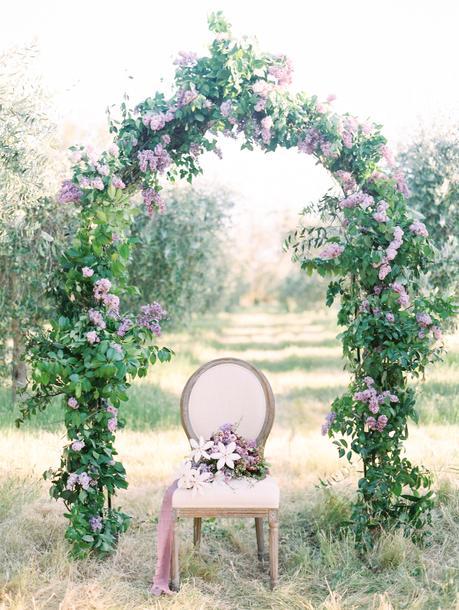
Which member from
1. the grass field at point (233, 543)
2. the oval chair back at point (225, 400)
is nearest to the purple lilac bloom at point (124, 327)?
the oval chair back at point (225, 400)

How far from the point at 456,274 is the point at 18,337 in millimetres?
4713

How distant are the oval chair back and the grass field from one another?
68 cm

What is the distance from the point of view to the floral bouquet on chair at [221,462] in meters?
4.26

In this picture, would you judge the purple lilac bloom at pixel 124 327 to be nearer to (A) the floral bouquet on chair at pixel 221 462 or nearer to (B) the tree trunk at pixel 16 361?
(A) the floral bouquet on chair at pixel 221 462

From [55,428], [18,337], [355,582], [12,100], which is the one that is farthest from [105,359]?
[18,337]

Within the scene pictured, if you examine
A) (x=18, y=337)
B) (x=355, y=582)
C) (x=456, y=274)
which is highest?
(x=456, y=274)

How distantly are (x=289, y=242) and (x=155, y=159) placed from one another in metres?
0.92

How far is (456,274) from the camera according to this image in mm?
8406

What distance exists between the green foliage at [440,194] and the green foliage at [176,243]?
135 inches

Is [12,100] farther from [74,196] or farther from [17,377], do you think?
[17,377]

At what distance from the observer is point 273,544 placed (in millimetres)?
4227

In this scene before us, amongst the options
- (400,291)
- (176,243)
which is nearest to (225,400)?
(400,291)

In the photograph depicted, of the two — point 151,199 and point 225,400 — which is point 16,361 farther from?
point 225,400

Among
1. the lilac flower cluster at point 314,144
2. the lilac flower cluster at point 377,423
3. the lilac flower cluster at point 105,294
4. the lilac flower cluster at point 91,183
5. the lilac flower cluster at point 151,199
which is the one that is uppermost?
the lilac flower cluster at point 314,144
